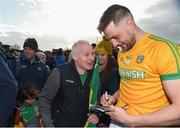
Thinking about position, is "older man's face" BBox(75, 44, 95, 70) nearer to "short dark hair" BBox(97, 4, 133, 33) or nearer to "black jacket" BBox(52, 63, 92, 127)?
"black jacket" BBox(52, 63, 92, 127)

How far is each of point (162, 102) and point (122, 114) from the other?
1.27ft

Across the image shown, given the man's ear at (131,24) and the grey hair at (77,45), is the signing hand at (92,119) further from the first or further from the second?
the man's ear at (131,24)

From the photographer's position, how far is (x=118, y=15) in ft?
11.1

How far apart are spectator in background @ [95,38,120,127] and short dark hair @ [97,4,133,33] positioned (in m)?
2.23

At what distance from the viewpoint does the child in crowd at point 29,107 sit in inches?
234

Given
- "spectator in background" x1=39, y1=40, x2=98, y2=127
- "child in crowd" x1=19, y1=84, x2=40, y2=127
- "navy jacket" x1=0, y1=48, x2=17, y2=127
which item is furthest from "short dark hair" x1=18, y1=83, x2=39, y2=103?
"navy jacket" x1=0, y1=48, x2=17, y2=127

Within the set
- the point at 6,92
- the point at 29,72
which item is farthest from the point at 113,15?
the point at 29,72

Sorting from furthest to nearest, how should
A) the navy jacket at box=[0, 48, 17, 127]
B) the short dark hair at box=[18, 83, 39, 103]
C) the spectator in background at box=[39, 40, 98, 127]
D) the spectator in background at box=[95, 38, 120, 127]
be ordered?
the short dark hair at box=[18, 83, 39, 103] → the spectator in background at box=[95, 38, 120, 127] → the spectator in background at box=[39, 40, 98, 127] → the navy jacket at box=[0, 48, 17, 127]


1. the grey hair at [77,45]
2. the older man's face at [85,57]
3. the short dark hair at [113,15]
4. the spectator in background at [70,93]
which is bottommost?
the spectator in background at [70,93]

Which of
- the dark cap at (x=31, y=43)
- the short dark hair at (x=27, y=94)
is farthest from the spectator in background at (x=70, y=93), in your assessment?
the dark cap at (x=31, y=43)

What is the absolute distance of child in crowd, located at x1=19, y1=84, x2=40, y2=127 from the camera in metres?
5.95

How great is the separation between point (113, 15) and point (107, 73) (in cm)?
256

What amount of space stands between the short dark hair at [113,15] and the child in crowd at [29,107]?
296cm

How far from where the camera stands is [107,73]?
19.3 ft
